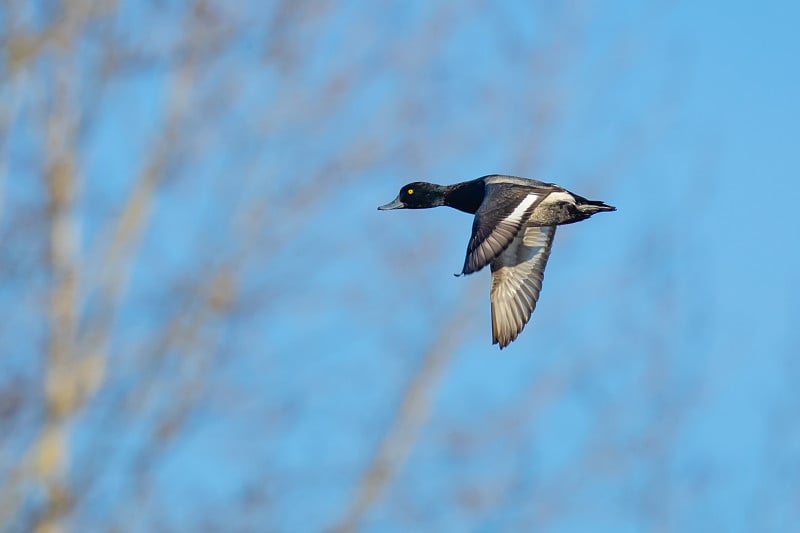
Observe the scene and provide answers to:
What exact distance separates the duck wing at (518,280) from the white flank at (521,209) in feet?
1.31

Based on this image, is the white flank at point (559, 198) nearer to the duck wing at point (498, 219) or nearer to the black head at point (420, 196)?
the duck wing at point (498, 219)

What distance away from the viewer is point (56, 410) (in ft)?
39.9

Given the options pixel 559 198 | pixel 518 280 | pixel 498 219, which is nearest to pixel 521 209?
pixel 498 219

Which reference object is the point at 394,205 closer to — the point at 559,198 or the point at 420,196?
the point at 420,196

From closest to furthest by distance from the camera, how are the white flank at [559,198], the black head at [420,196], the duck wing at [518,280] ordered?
the white flank at [559,198], the duck wing at [518,280], the black head at [420,196]

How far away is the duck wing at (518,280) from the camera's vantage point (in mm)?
6543

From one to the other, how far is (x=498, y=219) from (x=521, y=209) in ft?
0.63

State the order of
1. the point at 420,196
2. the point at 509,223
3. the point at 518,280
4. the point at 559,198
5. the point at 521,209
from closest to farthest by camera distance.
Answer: the point at 509,223, the point at 521,209, the point at 559,198, the point at 518,280, the point at 420,196

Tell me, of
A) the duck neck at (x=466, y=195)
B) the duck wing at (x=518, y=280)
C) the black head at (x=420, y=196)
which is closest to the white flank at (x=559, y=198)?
the duck wing at (x=518, y=280)

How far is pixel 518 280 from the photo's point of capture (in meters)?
6.83

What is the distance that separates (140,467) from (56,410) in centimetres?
77

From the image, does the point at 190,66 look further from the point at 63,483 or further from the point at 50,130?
the point at 63,483

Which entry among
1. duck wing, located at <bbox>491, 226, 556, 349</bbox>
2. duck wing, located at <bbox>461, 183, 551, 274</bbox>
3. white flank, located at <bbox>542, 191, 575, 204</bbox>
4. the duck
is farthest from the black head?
white flank, located at <bbox>542, 191, 575, 204</bbox>

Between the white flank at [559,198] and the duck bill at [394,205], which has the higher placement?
the duck bill at [394,205]
